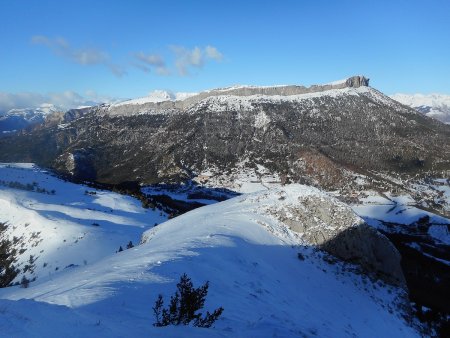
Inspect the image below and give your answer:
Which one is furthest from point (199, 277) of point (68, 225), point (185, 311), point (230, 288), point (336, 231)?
point (68, 225)

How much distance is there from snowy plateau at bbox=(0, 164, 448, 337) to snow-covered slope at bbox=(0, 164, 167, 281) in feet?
0.61

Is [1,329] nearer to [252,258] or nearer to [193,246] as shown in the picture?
[193,246]

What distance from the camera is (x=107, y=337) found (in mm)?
9953

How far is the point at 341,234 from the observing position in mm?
33344

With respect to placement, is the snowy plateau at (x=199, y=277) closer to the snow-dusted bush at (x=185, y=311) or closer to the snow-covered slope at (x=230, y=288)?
the snow-covered slope at (x=230, y=288)

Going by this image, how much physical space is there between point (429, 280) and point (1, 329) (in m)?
87.8

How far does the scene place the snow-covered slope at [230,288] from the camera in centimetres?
1141

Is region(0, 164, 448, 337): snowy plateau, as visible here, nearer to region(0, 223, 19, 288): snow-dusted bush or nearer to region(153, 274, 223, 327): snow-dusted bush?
region(153, 274, 223, 327): snow-dusted bush

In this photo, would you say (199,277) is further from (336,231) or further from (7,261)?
(7,261)

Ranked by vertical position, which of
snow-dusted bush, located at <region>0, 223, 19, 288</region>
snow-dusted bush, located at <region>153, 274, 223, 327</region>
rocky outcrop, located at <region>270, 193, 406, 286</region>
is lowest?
snow-dusted bush, located at <region>0, 223, 19, 288</region>

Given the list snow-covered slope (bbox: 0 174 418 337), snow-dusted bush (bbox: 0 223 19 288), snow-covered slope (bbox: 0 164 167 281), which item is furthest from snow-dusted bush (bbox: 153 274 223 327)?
snow-dusted bush (bbox: 0 223 19 288)

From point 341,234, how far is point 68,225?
94.6 ft

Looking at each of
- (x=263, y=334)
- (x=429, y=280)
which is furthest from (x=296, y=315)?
(x=429, y=280)

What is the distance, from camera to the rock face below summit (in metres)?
32.9
